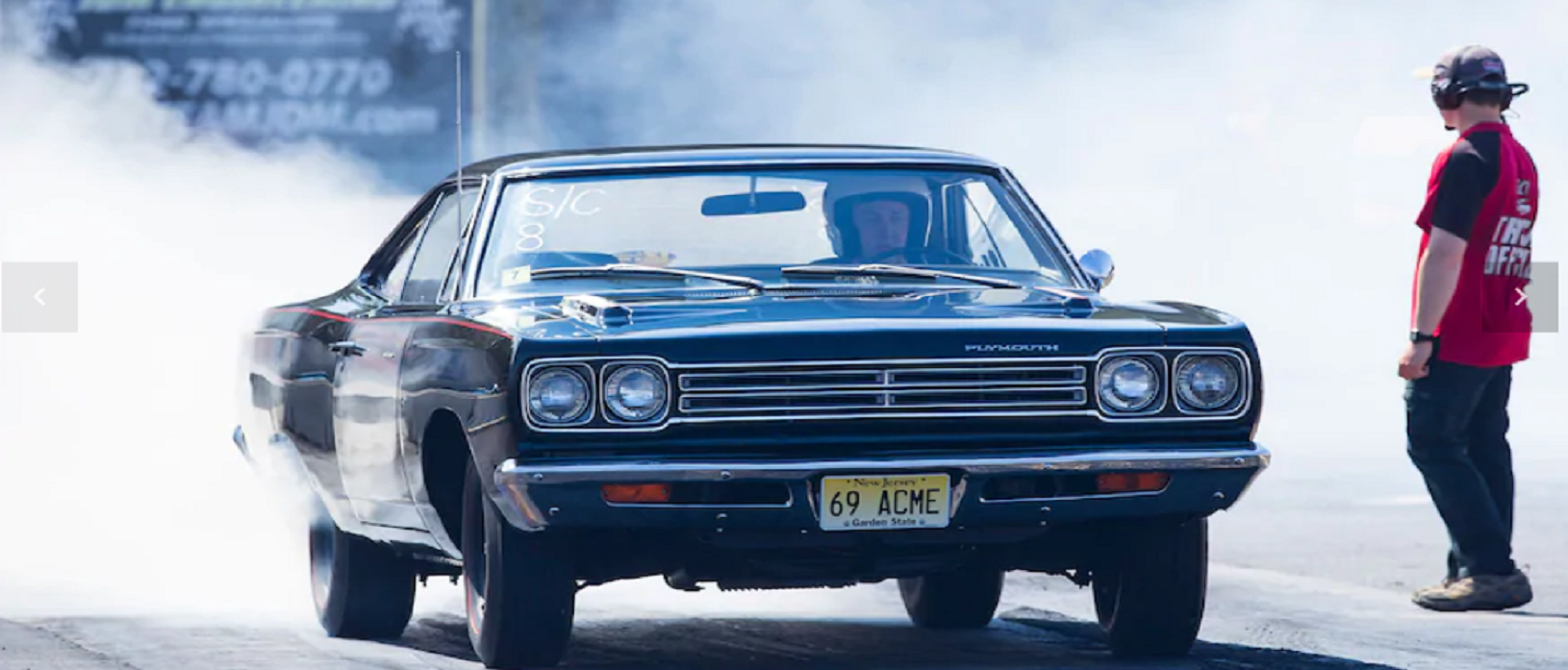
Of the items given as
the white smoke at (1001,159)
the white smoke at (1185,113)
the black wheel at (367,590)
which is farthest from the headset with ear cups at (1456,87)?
the white smoke at (1185,113)

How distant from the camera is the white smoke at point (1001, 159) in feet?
62.5

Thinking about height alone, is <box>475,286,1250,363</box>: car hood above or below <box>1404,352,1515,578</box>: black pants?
above

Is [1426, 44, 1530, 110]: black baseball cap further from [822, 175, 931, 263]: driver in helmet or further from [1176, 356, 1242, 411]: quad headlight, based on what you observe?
[1176, 356, 1242, 411]: quad headlight

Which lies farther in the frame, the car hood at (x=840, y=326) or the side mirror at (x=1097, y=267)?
the side mirror at (x=1097, y=267)

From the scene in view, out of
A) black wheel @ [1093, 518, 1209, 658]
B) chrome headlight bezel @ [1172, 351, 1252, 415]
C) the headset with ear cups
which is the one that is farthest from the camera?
the headset with ear cups

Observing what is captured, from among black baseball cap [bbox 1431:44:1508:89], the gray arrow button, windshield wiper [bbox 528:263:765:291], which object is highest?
black baseball cap [bbox 1431:44:1508:89]

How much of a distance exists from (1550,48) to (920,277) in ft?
46.9

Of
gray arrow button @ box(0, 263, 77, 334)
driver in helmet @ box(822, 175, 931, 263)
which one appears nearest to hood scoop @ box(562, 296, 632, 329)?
driver in helmet @ box(822, 175, 931, 263)

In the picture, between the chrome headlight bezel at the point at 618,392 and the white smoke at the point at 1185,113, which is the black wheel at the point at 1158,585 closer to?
the chrome headlight bezel at the point at 618,392

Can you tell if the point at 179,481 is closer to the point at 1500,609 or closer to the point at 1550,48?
the point at 1500,609

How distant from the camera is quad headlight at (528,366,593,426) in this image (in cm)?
639

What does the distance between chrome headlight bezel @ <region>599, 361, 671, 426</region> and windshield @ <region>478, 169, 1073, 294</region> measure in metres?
0.96

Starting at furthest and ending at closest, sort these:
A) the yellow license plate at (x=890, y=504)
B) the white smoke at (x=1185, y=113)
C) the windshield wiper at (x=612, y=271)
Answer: the white smoke at (x=1185, y=113) → the windshield wiper at (x=612, y=271) → the yellow license plate at (x=890, y=504)

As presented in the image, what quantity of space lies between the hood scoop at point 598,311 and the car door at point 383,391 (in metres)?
0.67
